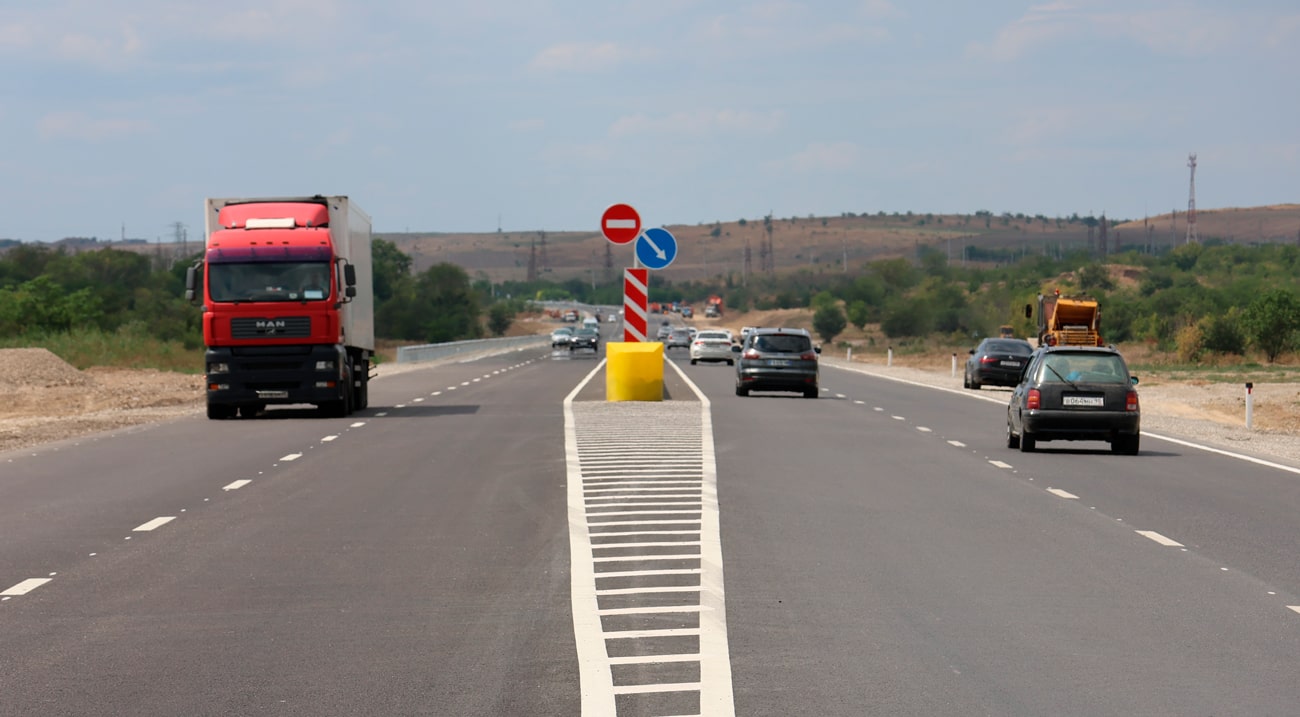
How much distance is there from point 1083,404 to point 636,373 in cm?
1184

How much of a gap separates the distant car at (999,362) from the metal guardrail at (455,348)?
2994cm

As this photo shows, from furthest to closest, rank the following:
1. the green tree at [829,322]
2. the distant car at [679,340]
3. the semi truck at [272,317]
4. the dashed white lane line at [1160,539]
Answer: the green tree at [829,322], the distant car at [679,340], the semi truck at [272,317], the dashed white lane line at [1160,539]

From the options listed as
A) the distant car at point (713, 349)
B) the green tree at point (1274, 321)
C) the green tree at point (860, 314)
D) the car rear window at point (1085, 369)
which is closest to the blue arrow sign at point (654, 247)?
the car rear window at point (1085, 369)

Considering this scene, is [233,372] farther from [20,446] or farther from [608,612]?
[608,612]

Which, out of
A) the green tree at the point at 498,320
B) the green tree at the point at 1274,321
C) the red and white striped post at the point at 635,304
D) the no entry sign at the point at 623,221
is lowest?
the green tree at the point at 498,320

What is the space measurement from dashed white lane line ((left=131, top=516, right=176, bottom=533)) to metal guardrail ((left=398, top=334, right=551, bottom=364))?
2202 inches

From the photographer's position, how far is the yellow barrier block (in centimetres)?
3222

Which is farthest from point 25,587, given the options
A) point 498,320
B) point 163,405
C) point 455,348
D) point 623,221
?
point 498,320

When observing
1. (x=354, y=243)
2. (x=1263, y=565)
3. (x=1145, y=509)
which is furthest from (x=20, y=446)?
(x=1263, y=565)

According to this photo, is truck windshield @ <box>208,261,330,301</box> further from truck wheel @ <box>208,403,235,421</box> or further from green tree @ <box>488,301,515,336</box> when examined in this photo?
green tree @ <box>488,301,515,336</box>

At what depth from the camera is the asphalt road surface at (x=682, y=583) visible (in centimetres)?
758

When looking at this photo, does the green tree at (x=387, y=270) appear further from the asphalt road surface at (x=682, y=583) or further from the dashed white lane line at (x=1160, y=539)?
the dashed white lane line at (x=1160, y=539)

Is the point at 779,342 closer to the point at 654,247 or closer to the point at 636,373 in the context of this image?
the point at 636,373

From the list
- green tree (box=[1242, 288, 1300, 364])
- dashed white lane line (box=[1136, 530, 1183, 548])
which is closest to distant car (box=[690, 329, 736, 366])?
green tree (box=[1242, 288, 1300, 364])
